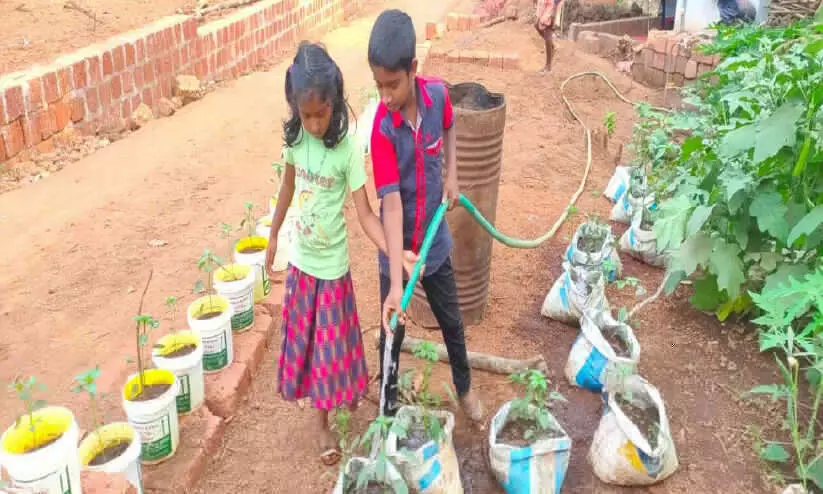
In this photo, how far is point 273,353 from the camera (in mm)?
3455

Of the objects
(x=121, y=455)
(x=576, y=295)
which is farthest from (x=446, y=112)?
(x=121, y=455)

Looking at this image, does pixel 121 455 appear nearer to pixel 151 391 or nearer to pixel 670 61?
pixel 151 391

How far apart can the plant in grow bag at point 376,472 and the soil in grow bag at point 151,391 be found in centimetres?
83

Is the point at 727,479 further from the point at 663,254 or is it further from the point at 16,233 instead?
the point at 16,233

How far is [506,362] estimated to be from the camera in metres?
3.28

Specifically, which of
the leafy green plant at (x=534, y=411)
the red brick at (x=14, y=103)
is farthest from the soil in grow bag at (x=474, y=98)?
the red brick at (x=14, y=103)

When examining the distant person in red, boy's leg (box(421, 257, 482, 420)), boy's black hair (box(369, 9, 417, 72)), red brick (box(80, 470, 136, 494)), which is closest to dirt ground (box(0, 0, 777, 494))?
boy's leg (box(421, 257, 482, 420))

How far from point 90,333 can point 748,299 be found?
312cm

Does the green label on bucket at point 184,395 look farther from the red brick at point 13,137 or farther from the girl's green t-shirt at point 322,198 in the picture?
the red brick at point 13,137

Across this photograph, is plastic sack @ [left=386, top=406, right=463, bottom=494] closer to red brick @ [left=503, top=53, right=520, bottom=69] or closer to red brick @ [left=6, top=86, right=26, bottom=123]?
red brick @ [left=6, top=86, right=26, bottom=123]

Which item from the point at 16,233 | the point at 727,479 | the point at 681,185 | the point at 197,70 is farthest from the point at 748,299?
the point at 197,70

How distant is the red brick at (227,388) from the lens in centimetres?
296

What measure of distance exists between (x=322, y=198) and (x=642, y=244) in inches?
94.9

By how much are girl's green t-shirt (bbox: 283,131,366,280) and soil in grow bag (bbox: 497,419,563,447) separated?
0.81m
